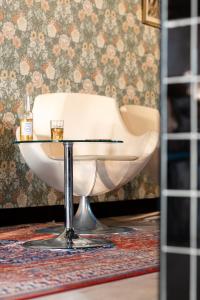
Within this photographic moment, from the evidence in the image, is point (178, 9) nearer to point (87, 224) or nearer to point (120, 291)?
point (120, 291)

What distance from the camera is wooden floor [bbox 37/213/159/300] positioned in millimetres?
2209

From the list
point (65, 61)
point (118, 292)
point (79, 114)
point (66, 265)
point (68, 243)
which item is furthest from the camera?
point (65, 61)

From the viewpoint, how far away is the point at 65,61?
5.36 meters

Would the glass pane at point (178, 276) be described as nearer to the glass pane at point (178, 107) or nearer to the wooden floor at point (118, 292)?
the glass pane at point (178, 107)

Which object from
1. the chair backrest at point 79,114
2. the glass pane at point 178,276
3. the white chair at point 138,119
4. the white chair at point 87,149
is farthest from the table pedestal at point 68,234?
the glass pane at point 178,276

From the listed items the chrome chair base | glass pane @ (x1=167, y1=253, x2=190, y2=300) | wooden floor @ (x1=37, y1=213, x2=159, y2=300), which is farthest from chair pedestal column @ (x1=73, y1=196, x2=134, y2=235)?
glass pane @ (x1=167, y1=253, x2=190, y2=300)

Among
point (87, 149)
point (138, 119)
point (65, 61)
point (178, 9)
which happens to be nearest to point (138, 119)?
point (138, 119)

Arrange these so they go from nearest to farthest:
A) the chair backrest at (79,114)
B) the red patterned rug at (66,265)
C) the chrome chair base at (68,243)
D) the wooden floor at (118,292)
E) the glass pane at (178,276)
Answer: the glass pane at (178,276)
the wooden floor at (118,292)
the red patterned rug at (66,265)
the chrome chair base at (68,243)
the chair backrest at (79,114)

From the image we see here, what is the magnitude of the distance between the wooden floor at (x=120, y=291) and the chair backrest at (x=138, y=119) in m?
2.69

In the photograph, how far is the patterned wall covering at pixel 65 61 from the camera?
4.87m

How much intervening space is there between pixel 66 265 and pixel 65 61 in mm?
2854

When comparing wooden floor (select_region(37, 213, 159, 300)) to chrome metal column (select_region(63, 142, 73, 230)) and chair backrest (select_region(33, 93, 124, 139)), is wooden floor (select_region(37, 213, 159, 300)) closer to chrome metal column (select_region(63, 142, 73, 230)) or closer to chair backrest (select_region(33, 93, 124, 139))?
chrome metal column (select_region(63, 142, 73, 230))

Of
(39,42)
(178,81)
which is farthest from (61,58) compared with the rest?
(178,81)

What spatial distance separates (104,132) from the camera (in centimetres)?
480
